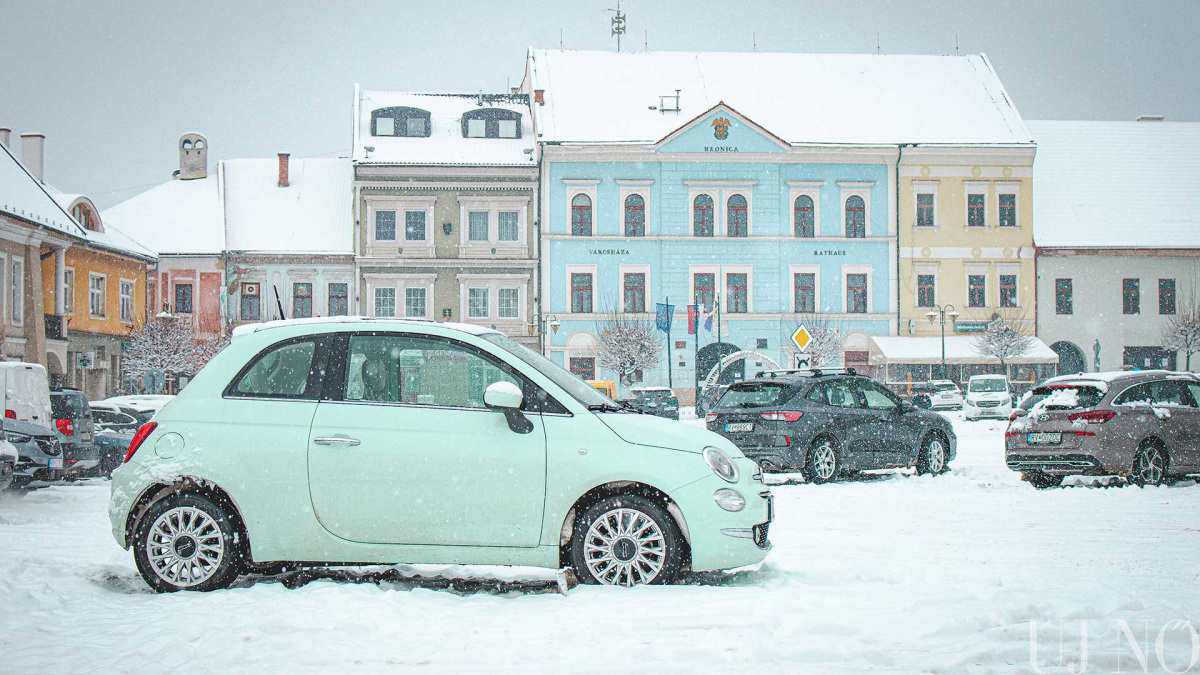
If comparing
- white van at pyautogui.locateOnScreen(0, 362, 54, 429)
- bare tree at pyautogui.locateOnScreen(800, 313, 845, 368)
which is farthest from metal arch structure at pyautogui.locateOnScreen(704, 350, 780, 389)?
white van at pyautogui.locateOnScreen(0, 362, 54, 429)

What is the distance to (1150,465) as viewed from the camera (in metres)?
14.6

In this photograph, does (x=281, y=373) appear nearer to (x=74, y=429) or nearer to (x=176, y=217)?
(x=74, y=429)

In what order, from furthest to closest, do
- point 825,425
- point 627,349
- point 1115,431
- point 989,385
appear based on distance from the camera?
point 627,349, point 989,385, point 825,425, point 1115,431

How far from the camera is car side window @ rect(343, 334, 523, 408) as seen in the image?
7445 millimetres

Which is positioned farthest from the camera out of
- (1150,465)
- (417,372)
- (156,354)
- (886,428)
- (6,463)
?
(156,354)

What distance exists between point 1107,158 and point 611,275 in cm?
2557

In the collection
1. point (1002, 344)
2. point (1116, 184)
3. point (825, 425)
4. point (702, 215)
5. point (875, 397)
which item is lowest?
point (825, 425)

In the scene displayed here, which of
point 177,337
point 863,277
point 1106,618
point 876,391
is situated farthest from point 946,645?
point 863,277

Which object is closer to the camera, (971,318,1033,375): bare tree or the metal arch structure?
the metal arch structure

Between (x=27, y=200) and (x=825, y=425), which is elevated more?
(x=27, y=200)

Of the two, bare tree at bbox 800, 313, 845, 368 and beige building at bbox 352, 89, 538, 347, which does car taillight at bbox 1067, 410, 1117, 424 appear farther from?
beige building at bbox 352, 89, 538, 347

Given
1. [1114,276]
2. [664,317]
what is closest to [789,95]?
[664,317]

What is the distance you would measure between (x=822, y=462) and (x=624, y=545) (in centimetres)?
932

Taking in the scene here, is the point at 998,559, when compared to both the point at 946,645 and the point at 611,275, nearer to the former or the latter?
the point at 946,645
